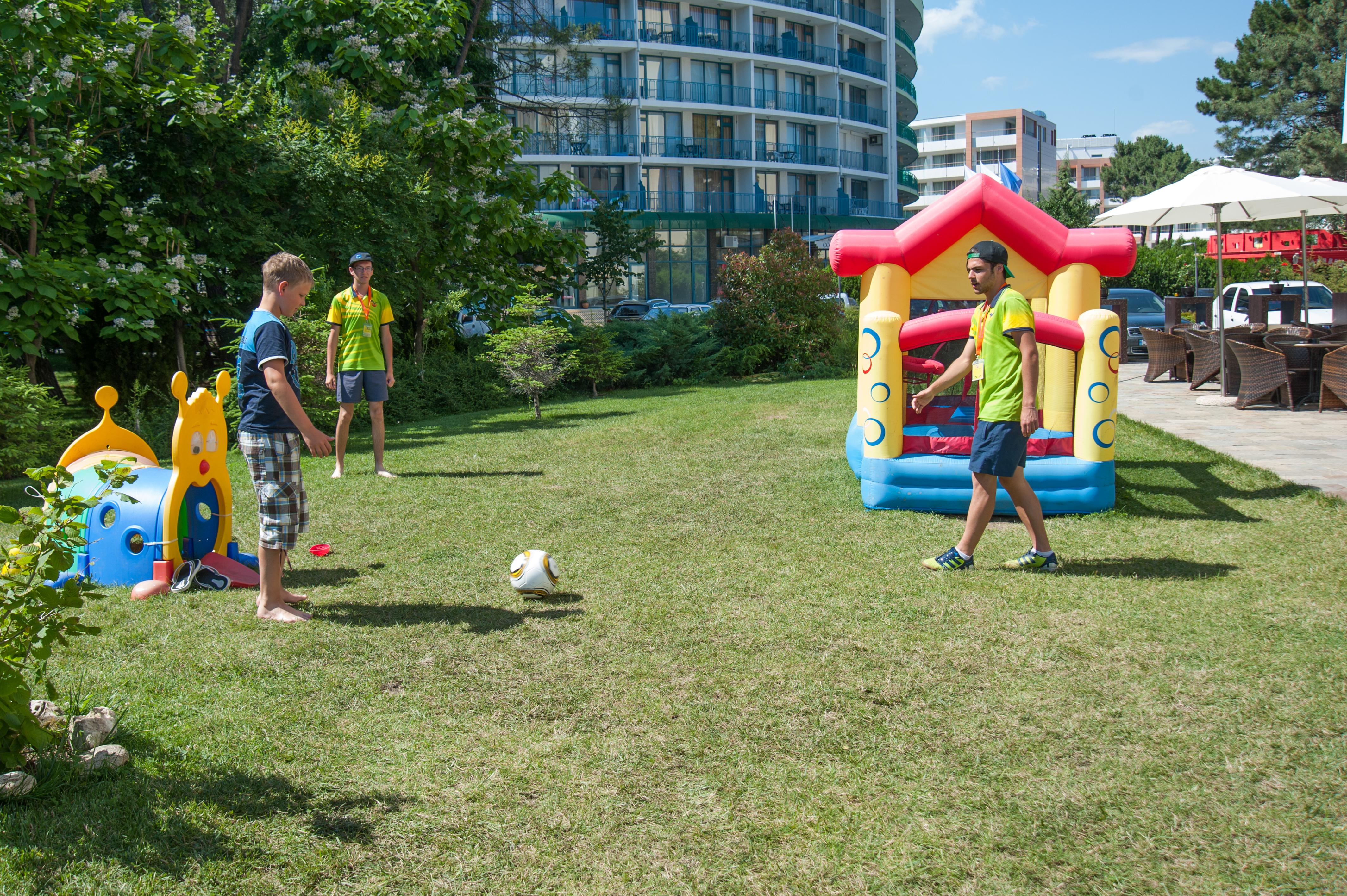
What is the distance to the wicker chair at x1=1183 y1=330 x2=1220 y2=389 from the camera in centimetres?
1460

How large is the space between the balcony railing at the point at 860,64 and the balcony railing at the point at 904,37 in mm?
2448

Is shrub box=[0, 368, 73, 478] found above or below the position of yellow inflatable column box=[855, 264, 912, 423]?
below

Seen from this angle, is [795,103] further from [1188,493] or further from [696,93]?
[1188,493]

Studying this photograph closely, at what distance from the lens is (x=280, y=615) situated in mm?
5055

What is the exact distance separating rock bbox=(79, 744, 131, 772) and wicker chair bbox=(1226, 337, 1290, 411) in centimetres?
1327

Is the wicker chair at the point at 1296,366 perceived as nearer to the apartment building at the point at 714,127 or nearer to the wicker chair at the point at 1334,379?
the wicker chair at the point at 1334,379

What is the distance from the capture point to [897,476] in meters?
7.42

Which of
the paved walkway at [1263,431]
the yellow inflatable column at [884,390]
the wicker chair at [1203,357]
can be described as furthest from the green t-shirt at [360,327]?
the wicker chair at [1203,357]

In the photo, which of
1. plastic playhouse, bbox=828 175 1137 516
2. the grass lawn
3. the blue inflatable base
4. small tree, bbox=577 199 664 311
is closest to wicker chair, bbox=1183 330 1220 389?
plastic playhouse, bbox=828 175 1137 516

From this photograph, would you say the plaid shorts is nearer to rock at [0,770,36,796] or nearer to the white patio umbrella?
rock at [0,770,36,796]

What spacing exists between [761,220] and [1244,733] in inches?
1880

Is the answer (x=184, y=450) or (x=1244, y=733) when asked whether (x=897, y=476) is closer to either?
(x=1244, y=733)

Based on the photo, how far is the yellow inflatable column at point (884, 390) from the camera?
747 cm

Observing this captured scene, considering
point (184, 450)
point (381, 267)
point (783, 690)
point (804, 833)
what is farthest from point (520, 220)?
point (804, 833)
